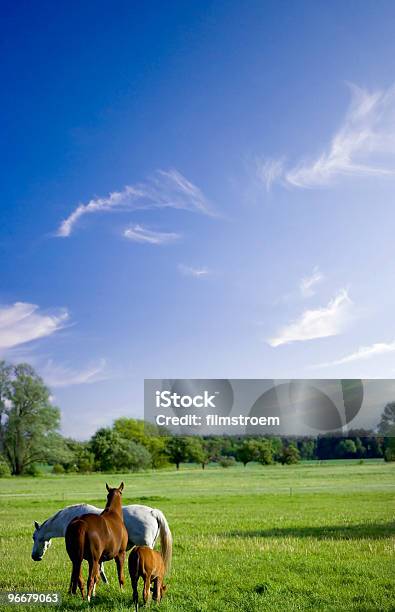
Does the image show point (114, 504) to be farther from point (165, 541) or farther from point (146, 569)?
point (165, 541)

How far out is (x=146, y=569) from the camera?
9711 millimetres

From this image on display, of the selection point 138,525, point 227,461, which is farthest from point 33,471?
point 138,525

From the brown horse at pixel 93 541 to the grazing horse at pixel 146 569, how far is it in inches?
17.9

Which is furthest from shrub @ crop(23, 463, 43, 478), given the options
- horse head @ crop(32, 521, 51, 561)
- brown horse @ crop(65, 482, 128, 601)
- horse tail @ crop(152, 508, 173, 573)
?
brown horse @ crop(65, 482, 128, 601)

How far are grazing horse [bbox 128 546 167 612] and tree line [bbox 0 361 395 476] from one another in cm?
6292

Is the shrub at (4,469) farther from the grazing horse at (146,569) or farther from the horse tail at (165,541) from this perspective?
the grazing horse at (146,569)

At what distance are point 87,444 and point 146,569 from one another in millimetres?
74804

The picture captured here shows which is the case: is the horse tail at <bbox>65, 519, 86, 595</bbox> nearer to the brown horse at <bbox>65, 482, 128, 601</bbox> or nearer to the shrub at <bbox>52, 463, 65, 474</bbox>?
the brown horse at <bbox>65, 482, 128, 601</bbox>

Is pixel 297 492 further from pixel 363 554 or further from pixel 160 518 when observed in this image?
pixel 160 518

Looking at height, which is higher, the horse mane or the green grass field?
the horse mane

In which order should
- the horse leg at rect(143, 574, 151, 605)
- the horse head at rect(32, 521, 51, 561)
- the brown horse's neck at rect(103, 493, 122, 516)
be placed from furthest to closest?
the horse head at rect(32, 521, 51, 561), the brown horse's neck at rect(103, 493, 122, 516), the horse leg at rect(143, 574, 151, 605)

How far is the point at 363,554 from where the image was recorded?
52.6 feet

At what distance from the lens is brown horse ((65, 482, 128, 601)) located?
9.27 m

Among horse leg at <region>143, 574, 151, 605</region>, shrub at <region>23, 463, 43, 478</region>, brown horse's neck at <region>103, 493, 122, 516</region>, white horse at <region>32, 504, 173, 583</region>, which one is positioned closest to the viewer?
horse leg at <region>143, 574, 151, 605</region>
